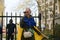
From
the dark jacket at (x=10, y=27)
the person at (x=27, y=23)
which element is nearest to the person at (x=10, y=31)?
the dark jacket at (x=10, y=27)

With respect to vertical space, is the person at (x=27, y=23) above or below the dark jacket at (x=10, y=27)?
above

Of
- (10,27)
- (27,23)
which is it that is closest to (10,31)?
(10,27)

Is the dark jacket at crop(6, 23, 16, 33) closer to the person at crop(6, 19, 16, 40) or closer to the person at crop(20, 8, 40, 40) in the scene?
the person at crop(6, 19, 16, 40)

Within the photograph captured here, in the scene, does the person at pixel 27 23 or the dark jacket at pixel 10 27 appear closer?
the person at pixel 27 23

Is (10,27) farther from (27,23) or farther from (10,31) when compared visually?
(27,23)

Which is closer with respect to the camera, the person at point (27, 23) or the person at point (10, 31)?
the person at point (27, 23)

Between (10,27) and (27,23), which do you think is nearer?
(27,23)

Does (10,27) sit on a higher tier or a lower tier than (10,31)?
higher

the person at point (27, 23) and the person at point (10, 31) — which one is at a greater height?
the person at point (27, 23)

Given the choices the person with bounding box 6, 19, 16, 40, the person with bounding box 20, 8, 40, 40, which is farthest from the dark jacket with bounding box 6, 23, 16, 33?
the person with bounding box 20, 8, 40, 40

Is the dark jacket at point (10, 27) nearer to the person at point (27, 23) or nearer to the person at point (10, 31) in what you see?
the person at point (10, 31)

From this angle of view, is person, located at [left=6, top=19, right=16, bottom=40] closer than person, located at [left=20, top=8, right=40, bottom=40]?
No

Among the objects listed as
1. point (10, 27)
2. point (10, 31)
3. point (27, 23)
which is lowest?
point (10, 31)

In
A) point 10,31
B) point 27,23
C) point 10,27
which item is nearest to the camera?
point 27,23
